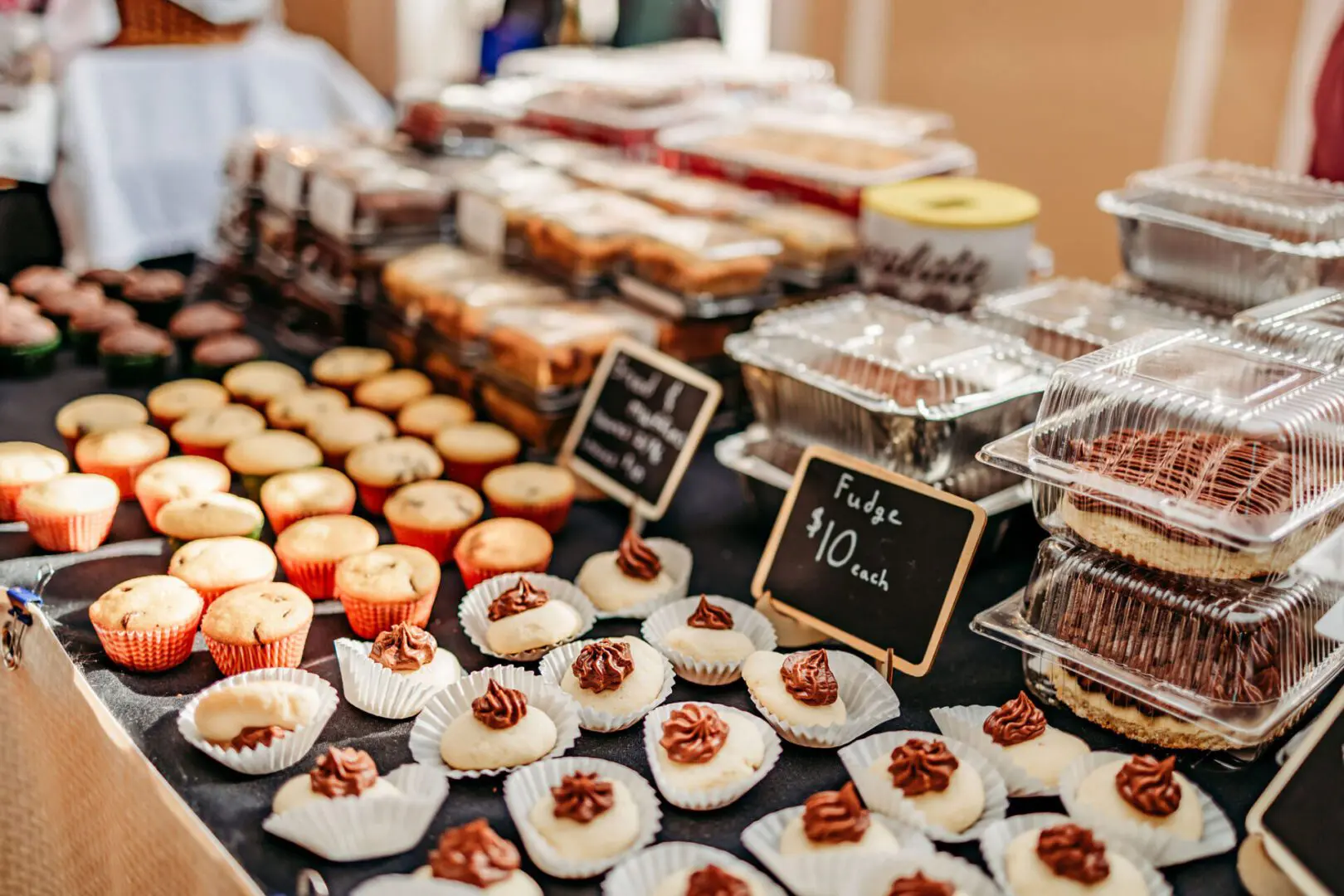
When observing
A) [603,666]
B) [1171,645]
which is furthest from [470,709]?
[1171,645]

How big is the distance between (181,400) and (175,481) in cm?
47

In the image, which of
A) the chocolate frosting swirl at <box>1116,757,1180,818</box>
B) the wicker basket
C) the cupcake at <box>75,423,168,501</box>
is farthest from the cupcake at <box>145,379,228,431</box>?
the wicker basket

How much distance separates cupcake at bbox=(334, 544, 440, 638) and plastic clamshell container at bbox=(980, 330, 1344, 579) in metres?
0.95

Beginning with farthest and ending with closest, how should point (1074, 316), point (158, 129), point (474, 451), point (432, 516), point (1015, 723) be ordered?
point (158, 129)
point (474, 451)
point (1074, 316)
point (432, 516)
point (1015, 723)

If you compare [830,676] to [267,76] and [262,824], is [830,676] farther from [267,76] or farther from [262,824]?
[267,76]

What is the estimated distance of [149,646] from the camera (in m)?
1.78

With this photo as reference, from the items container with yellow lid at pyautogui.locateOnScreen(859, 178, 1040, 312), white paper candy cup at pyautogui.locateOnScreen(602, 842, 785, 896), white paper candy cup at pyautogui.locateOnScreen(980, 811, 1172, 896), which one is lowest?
white paper candy cup at pyautogui.locateOnScreen(602, 842, 785, 896)

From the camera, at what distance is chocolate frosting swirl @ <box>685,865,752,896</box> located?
1.31 meters

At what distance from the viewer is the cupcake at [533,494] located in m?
2.25

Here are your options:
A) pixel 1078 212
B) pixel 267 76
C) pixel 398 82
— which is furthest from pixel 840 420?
pixel 398 82

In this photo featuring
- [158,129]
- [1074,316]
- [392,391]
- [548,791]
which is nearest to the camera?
[548,791]

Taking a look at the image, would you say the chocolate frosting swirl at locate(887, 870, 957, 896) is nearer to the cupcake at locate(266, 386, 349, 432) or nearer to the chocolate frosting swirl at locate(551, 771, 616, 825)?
the chocolate frosting swirl at locate(551, 771, 616, 825)

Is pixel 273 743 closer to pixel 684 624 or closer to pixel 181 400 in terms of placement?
pixel 684 624

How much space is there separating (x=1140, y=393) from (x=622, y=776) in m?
0.90
